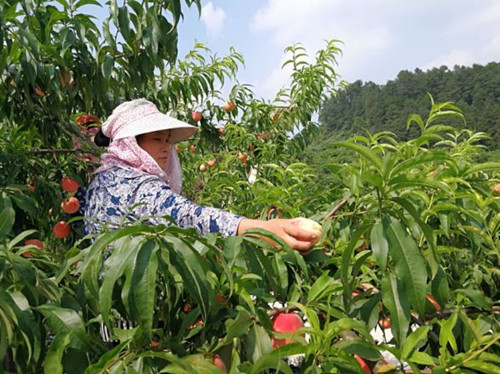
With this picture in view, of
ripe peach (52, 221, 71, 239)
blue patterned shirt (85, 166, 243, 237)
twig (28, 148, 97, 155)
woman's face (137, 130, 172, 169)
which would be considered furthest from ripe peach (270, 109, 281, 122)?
blue patterned shirt (85, 166, 243, 237)

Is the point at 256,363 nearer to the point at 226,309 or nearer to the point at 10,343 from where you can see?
the point at 226,309

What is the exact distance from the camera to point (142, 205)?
1380 millimetres

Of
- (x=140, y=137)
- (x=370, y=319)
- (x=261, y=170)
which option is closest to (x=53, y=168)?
(x=140, y=137)

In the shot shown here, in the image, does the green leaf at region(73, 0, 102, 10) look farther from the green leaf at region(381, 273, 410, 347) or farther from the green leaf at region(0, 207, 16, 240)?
the green leaf at region(381, 273, 410, 347)

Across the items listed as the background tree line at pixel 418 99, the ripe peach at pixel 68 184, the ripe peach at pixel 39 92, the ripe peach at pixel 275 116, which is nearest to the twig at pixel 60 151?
the ripe peach at pixel 68 184

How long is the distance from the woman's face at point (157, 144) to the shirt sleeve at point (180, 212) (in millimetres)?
230

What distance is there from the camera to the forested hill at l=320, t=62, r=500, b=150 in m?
47.1

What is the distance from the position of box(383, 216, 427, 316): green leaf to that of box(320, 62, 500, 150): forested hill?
44380 mm

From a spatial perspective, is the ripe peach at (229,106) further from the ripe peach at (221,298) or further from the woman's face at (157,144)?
the ripe peach at (221,298)

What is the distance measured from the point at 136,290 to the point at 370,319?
1.24 ft

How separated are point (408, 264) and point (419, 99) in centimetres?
5908

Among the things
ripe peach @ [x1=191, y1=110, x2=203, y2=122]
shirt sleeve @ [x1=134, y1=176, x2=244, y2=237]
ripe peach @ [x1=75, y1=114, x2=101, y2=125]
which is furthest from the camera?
ripe peach @ [x1=191, y1=110, x2=203, y2=122]

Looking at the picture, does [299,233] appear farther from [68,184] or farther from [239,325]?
[68,184]

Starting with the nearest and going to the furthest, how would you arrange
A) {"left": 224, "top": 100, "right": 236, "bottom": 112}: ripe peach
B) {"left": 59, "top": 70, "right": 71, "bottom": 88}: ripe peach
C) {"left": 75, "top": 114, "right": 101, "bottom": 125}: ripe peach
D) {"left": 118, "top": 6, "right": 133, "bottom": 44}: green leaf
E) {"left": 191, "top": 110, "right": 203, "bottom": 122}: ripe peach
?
1. {"left": 118, "top": 6, "right": 133, "bottom": 44}: green leaf
2. {"left": 59, "top": 70, "right": 71, "bottom": 88}: ripe peach
3. {"left": 75, "top": 114, "right": 101, "bottom": 125}: ripe peach
4. {"left": 191, "top": 110, "right": 203, "bottom": 122}: ripe peach
5. {"left": 224, "top": 100, "right": 236, "bottom": 112}: ripe peach
